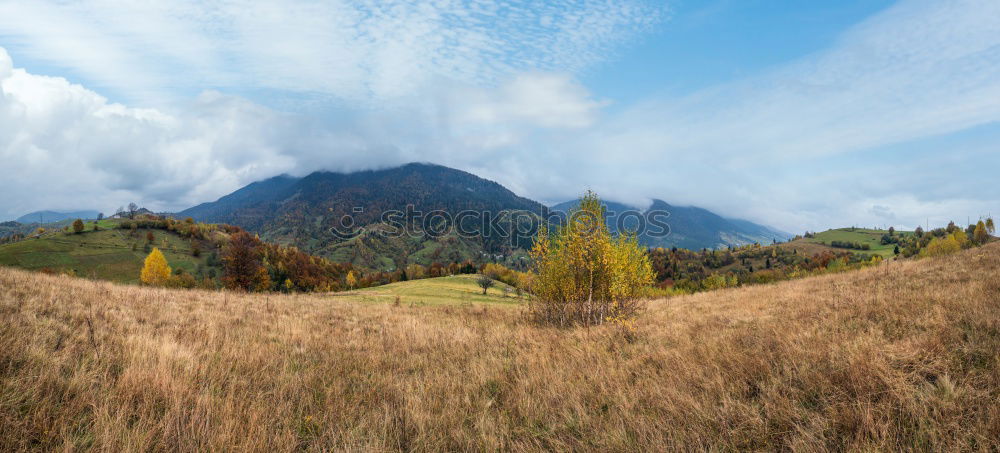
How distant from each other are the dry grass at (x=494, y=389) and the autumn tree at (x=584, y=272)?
21.5 ft

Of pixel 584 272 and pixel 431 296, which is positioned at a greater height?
pixel 584 272

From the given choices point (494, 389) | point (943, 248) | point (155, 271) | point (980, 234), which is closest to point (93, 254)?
point (155, 271)

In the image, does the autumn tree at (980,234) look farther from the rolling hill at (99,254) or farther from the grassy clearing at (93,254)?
the rolling hill at (99,254)

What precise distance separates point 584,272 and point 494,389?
402 inches

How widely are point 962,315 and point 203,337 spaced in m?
15.8

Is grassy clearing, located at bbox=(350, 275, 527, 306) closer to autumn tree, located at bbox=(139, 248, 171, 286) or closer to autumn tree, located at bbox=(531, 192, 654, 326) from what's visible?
autumn tree, located at bbox=(531, 192, 654, 326)

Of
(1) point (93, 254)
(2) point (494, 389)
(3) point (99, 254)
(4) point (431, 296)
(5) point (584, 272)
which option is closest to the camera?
(2) point (494, 389)

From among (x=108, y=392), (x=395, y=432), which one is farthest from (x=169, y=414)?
(x=395, y=432)

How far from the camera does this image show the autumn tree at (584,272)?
15.3 metres

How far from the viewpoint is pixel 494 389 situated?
6359mm

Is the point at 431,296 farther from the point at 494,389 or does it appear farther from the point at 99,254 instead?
the point at 99,254

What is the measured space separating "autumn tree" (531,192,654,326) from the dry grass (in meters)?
6.55

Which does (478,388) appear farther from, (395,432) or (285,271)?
(285,271)

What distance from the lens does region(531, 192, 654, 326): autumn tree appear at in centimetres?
1528
